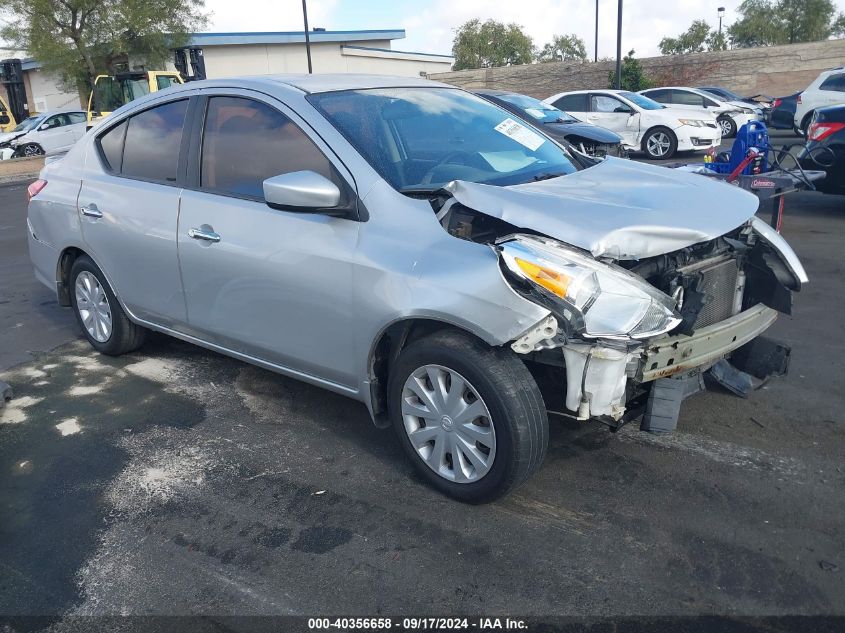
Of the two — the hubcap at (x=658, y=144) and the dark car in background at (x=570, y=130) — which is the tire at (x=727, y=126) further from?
the dark car in background at (x=570, y=130)

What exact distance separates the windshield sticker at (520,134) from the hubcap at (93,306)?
285cm

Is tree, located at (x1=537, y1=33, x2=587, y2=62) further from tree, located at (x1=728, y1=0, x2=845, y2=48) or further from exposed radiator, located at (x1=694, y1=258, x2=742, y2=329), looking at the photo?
exposed radiator, located at (x1=694, y1=258, x2=742, y2=329)

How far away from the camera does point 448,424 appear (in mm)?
3258

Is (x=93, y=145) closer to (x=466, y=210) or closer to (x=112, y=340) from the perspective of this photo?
(x=112, y=340)

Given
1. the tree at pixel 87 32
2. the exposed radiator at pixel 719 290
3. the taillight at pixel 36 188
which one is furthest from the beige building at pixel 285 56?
the exposed radiator at pixel 719 290

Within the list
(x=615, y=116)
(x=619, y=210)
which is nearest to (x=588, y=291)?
(x=619, y=210)

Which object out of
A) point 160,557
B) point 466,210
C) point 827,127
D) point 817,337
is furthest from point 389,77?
point 827,127

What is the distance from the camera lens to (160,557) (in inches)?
120

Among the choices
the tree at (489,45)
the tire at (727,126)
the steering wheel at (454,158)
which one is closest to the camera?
the steering wheel at (454,158)

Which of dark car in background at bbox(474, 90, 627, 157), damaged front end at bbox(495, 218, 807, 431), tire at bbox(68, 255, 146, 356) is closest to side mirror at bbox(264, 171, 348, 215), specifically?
damaged front end at bbox(495, 218, 807, 431)

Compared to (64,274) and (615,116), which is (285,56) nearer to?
(615,116)

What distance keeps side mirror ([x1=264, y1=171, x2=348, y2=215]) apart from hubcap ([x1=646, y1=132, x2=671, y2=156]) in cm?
1475

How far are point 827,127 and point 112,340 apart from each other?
7820 millimetres

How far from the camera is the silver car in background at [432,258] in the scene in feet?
9.90
